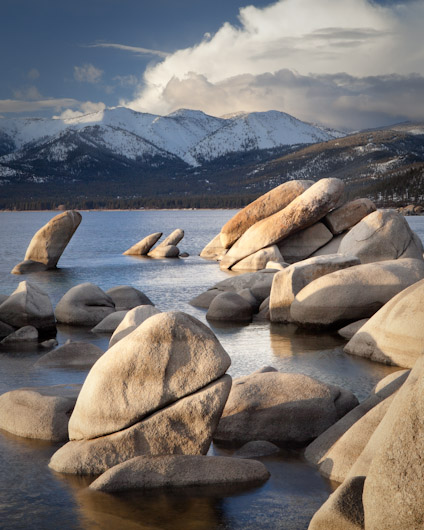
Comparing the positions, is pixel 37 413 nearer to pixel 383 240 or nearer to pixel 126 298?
pixel 126 298

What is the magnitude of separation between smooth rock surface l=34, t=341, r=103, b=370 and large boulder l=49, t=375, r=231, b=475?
21.2 ft

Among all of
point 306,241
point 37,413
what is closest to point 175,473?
point 37,413

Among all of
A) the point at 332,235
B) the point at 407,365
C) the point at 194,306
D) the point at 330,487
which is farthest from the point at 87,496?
the point at 332,235

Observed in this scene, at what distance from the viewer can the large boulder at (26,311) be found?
20688mm

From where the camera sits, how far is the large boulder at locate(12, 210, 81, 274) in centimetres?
4134

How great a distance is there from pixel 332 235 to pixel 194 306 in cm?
1401

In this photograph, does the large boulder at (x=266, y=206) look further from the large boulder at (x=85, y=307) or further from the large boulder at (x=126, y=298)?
the large boulder at (x=85, y=307)

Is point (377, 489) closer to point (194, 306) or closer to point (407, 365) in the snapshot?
point (407, 365)

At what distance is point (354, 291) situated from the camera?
19.0 meters

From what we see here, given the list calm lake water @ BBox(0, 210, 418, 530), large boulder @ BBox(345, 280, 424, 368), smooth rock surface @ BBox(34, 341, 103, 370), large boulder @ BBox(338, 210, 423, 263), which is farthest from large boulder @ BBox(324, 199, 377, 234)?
smooth rock surface @ BBox(34, 341, 103, 370)

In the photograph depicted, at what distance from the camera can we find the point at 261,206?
132ft

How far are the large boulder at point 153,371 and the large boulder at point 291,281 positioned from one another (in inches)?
461

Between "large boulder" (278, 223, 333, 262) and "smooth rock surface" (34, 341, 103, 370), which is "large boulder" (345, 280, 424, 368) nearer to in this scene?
"smooth rock surface" (34, 341, 103, 370)

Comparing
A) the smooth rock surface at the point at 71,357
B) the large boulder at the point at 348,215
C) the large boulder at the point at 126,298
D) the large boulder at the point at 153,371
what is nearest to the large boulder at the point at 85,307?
the large boulder at the point at 126,298
